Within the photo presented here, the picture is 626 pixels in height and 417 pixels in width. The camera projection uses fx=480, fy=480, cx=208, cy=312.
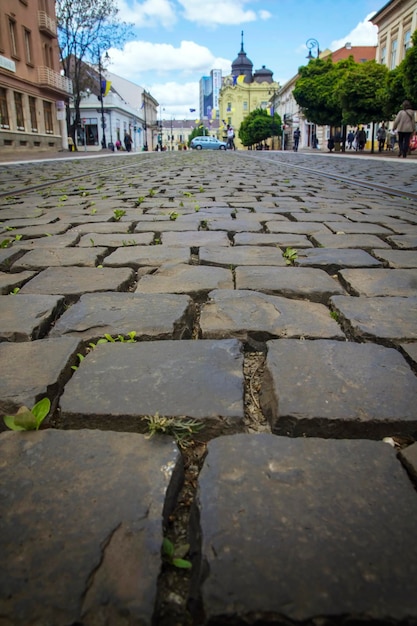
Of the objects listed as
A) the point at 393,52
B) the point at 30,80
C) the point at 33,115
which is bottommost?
the point at 33,115

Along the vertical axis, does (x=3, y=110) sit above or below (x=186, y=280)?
above

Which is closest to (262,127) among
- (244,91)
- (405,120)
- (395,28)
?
(395,28)

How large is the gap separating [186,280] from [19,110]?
30.5 metres

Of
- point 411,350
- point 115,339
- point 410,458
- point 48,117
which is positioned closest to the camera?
point 410,458

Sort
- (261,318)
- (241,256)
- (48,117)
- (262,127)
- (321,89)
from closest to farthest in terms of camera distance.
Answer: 1. (261,318)
2. (241,256)
3. (48,117)
4. (321,89)
5. (262,127)

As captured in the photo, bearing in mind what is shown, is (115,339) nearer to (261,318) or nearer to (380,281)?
→ (261,318)

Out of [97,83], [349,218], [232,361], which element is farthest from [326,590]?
[97,83]

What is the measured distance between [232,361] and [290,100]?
79.3m

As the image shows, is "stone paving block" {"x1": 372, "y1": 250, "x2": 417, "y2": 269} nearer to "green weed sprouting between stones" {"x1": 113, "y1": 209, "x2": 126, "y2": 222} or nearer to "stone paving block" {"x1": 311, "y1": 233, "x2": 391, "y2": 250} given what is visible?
"stone paving block" {"x1": 311, "y1": 233, "x2": 391, "y2": 250}

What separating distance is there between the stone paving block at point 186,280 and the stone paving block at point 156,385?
0.71m

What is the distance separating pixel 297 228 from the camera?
424 centimetres

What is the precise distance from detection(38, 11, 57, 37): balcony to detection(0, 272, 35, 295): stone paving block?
34827mm

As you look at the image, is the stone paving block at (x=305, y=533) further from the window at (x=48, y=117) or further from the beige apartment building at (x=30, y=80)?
the window at (x=48, y=117)

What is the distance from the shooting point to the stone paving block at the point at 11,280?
261cm
